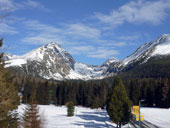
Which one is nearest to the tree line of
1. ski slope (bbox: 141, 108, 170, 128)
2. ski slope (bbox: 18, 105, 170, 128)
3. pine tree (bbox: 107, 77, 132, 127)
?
ski slope (bbox: 141, 108, 170, 128)

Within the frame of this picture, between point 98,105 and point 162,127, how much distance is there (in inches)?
2410

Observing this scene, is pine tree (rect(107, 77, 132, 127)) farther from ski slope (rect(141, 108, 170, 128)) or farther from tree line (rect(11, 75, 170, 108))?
tree line (rect(11, 75, 170, 108))

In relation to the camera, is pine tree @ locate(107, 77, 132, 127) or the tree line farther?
the tree line

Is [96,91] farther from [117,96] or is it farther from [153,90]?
[117,96]

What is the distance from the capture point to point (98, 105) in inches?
3627

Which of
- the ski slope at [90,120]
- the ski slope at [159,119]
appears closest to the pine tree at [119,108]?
the ski slope at [90,120]

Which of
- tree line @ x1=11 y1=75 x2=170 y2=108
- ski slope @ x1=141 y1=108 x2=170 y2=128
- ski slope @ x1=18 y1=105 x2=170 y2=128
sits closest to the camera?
ski slope @ x1=141 y1=108 x2=170 y2=128

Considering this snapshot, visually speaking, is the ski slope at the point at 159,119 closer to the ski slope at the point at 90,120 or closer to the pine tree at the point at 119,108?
the ski slope at the point at 90,120

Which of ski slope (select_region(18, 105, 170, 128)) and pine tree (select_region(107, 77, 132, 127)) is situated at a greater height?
pine tree (select_region(107, 77, 132, 127))

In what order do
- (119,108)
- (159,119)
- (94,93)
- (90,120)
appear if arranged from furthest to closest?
(94,93), (90,120), (159,119), (119,108)

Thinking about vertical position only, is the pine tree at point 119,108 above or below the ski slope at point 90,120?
above

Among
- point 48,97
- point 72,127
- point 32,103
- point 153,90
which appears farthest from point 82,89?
point 32,103

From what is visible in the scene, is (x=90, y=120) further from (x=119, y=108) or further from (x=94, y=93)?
(x=94, y=93)

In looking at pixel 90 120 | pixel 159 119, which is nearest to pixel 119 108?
pixel 159 119
